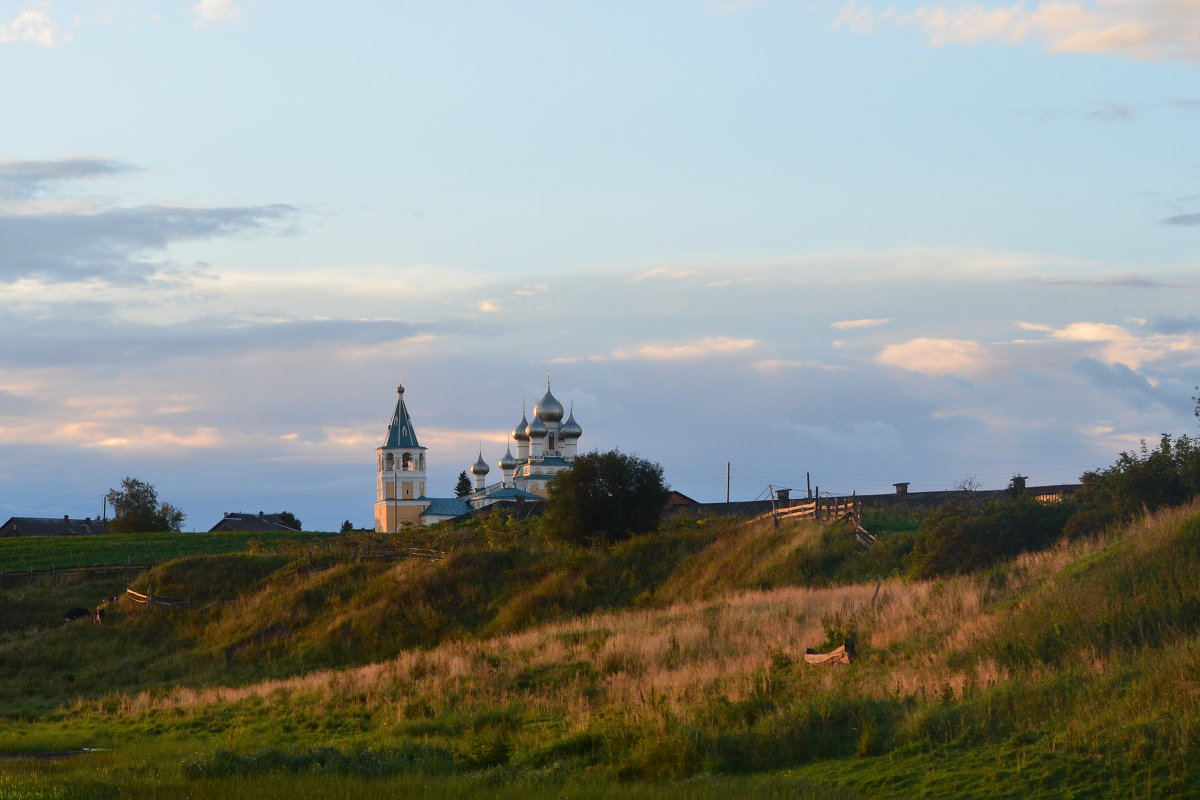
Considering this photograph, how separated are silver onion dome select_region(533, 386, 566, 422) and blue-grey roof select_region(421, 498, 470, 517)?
12719 millimetres

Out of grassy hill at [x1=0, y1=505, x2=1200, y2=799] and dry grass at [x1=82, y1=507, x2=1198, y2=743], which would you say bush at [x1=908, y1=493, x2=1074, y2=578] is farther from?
dry grass at [x1=82, y1=507, x2=1198, y2=743]

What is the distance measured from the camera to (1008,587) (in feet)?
86.9

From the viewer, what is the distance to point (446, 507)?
13438 centimetres

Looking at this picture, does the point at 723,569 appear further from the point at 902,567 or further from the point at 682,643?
the point at 682,643

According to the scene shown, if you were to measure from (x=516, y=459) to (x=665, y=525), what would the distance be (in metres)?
90.5

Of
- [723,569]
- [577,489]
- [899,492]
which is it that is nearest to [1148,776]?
[723,569]

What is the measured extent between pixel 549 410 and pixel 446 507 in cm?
1638

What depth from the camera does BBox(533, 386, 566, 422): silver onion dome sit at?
5610 inches

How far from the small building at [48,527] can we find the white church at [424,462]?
27.9m

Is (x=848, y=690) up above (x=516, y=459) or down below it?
below

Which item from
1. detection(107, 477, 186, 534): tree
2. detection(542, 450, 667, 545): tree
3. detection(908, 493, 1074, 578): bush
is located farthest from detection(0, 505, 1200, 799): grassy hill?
detection(107, 477, 186, 534): tree

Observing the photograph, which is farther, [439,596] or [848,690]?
[439,596]

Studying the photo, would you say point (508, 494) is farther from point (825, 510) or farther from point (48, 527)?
point (825, 510)

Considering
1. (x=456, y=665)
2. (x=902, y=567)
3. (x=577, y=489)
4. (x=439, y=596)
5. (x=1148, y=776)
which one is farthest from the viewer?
(x=577, y=489)
